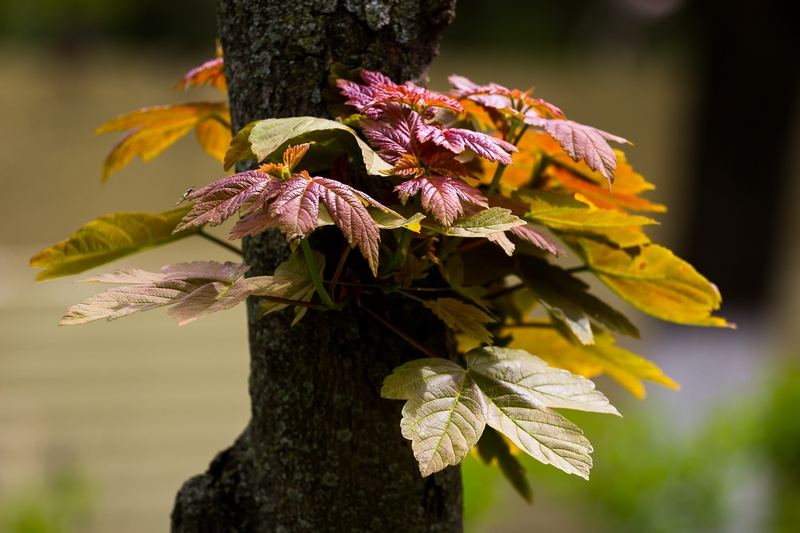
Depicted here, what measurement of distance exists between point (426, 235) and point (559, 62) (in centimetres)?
698

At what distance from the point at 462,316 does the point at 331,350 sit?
0.52 ft

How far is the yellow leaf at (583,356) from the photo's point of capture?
0.88 meters

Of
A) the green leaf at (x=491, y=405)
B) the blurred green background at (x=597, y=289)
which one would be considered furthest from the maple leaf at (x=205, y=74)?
the blurred green background at (x=597, y=289)

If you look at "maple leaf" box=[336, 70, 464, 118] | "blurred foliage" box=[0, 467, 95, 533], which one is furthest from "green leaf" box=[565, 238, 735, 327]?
"blurred foliage" box=[0, 467, 95, 533]

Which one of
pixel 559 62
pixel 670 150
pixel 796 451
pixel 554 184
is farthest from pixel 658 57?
pixel 554 184

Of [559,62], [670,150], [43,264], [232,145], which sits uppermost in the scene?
[559,62]

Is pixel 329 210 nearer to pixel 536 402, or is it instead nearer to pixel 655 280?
pixel 536 402

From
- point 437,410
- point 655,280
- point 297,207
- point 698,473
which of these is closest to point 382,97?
point 297,207

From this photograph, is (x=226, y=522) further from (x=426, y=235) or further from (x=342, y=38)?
(x=342, y=38)

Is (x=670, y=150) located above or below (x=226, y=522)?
above

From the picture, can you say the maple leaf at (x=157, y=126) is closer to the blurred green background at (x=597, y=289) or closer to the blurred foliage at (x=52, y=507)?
the blurred green background at (x=597, y=289)

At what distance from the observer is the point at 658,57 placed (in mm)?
7012

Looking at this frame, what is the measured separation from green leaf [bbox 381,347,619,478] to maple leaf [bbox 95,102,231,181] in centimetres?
42

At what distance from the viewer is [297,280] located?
647 mm
